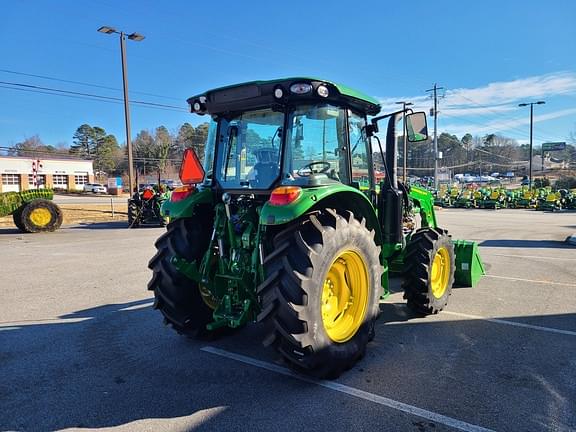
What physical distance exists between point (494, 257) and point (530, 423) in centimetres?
810

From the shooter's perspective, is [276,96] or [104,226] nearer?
[276,96]

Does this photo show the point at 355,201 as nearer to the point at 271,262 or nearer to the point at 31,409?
the point at 271,262

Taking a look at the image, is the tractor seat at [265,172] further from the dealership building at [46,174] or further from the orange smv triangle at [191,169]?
the dealership building at [46,174]

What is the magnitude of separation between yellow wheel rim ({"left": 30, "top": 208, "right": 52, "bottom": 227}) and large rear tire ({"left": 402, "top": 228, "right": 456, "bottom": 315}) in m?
14.9

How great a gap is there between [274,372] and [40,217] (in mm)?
15217

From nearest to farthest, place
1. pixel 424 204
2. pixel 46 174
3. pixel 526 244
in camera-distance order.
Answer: pixel 424 204
pixel 526 244
pixel 46 174

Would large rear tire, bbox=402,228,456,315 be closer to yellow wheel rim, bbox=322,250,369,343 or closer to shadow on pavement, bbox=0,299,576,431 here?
shadow on pavement, bbox=0,299,576,431

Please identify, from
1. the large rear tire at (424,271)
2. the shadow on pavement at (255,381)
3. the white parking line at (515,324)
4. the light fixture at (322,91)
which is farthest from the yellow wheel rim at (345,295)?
the white parking line at (515,324)

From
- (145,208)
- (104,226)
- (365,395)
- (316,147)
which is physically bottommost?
(104,226)

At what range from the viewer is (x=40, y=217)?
53.1 ft

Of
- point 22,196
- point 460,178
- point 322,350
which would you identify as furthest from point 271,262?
point 460,178

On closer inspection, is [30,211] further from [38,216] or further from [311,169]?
[311,169]

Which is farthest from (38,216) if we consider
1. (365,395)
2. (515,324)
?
(515,324)

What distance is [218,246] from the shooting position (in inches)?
176
